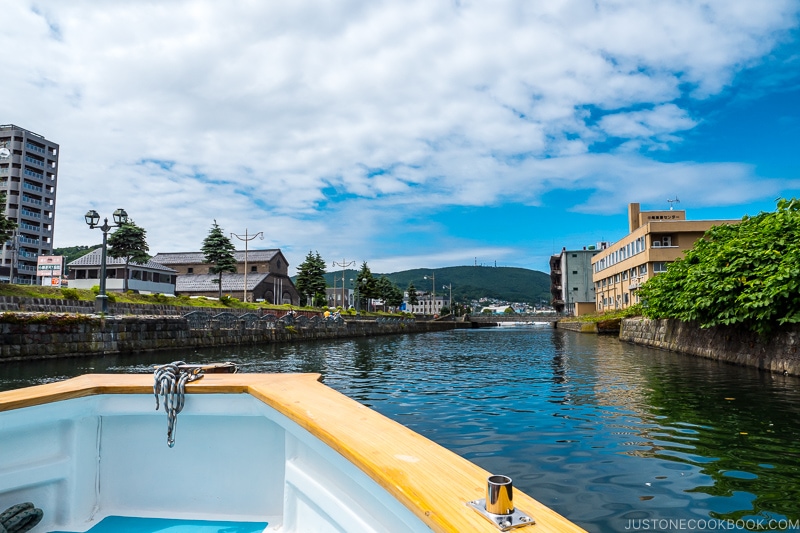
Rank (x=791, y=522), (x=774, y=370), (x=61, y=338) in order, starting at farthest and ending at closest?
(x=61, y=338) < (x=774, y=370) < (x=791, y=522)

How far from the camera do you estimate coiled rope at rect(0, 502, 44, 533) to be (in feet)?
8.44

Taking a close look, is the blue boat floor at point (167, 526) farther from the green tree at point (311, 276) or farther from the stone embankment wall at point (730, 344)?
the green tree at point (311, 276)

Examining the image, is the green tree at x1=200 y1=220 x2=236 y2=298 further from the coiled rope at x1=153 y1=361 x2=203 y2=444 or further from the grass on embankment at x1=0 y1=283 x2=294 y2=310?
the coiled rope at x1=153 y1=361 x2=203 y2=444

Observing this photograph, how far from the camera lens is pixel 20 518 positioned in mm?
2645

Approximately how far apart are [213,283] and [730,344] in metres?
55.7

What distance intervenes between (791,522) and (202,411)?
181 inches

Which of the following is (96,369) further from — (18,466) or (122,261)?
(122,261)

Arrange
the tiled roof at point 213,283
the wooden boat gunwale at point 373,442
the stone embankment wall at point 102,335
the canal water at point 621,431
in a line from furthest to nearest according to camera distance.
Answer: the tiled roof at point 213,283 → the stone embankment wall at point 102,335 → the canal water at point 621,431 → the wooden boat gunwale at point 373,442

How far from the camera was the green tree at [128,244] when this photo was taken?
4041cm

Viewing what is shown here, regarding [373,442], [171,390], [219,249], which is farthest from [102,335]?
[219,249]

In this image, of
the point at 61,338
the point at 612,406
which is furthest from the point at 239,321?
the point at 612,406

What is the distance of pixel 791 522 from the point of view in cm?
376

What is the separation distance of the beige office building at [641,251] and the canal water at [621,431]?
28.2 m

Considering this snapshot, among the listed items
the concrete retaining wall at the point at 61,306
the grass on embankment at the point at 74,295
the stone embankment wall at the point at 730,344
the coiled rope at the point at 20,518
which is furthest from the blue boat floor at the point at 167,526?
the grass on embankment at the point at 74,295
